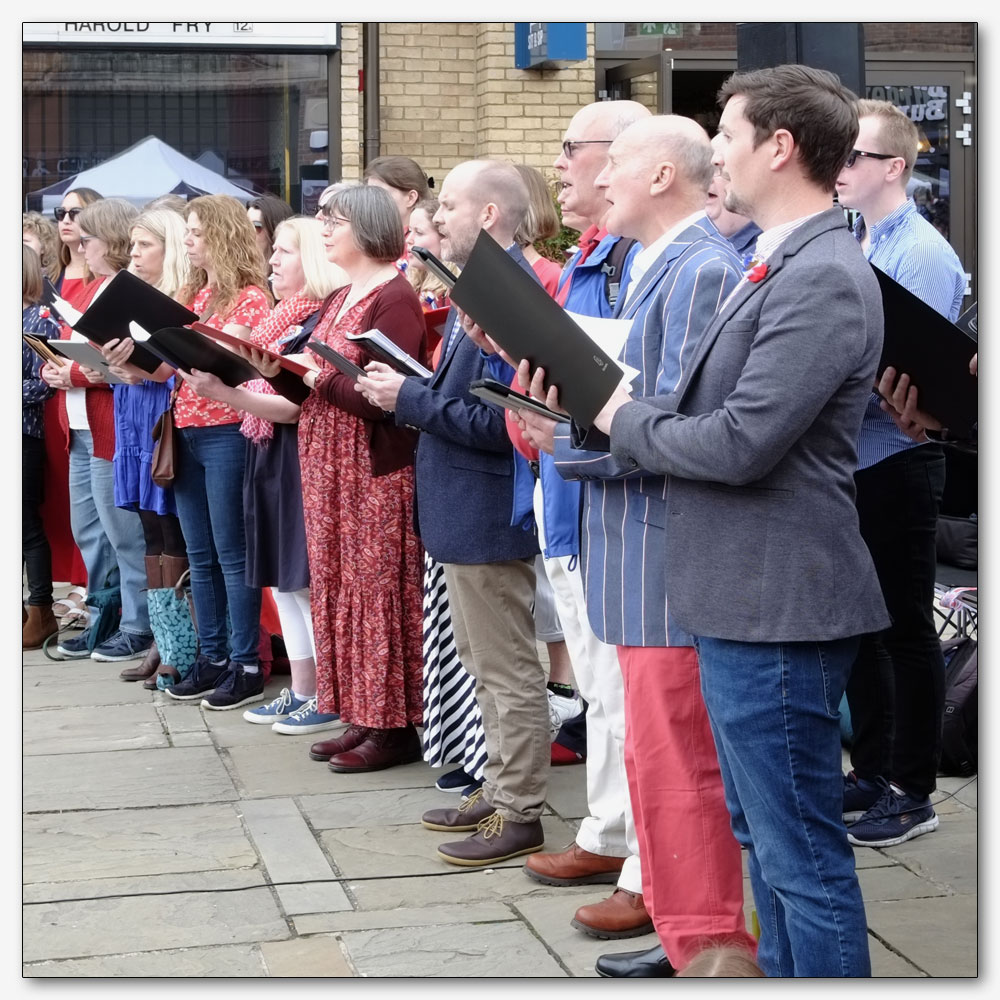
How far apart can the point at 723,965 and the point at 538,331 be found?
1270mm

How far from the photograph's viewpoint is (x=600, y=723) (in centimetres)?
353

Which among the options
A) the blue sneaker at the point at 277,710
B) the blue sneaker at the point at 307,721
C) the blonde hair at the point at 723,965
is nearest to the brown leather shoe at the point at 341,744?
the blue sneaker at the point at 307,721

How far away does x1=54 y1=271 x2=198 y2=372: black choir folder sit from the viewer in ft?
15.6

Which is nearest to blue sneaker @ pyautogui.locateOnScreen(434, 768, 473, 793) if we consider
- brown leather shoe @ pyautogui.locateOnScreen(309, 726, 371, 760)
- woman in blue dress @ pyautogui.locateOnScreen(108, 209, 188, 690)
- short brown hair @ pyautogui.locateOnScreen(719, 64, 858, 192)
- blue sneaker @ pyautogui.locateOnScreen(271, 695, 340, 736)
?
brown leather shoe @ pyautogui.locateOnScreen(309, 726, 371, 760)

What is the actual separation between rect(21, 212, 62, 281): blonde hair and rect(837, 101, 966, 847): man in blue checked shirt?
178 inches

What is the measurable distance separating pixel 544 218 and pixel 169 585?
259cm

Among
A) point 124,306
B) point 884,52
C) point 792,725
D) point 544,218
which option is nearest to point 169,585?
point 124,306

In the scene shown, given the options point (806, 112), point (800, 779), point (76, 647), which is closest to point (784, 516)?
point (800, 779)

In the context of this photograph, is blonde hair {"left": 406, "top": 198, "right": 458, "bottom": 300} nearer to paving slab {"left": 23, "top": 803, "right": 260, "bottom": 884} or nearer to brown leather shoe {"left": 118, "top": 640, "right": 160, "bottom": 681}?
brown leather shoe {"left": 118, "top": 640, "right": 160, "bottom": 681}

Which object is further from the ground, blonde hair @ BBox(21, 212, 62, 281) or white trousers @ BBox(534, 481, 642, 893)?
blonde hair @ BBox(21, 212, 62, 281)

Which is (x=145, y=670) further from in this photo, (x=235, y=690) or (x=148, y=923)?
(x=148, y=923)

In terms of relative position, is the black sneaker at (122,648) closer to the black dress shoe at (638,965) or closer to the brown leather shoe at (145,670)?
the brown leather shoe at (145,670)

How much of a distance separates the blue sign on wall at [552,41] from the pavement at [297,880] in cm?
284

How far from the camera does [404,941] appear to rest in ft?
11.3
